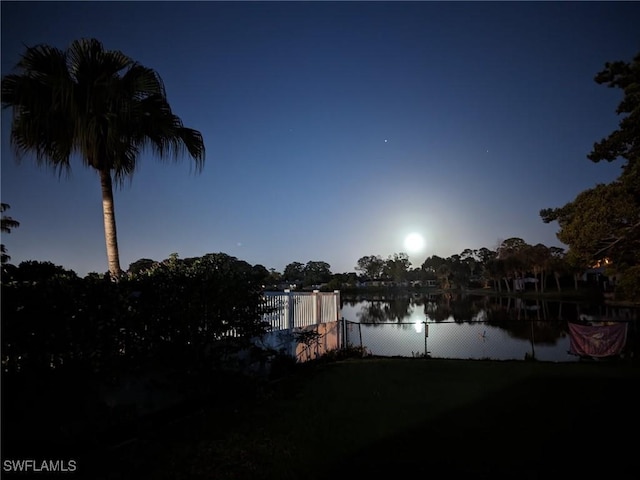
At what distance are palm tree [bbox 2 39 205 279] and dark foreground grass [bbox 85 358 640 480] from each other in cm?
292

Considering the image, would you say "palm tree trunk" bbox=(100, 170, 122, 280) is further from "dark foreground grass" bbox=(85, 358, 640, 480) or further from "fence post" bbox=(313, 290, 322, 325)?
"fence post" bbox=(313, 290, 322, 325)

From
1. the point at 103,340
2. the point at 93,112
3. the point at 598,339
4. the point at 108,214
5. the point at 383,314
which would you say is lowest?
the point at 383,314

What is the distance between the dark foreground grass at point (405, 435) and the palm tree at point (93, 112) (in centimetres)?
292

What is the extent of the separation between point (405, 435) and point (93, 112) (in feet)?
23.5

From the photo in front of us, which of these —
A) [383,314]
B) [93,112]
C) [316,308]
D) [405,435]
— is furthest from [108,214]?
[383,314]

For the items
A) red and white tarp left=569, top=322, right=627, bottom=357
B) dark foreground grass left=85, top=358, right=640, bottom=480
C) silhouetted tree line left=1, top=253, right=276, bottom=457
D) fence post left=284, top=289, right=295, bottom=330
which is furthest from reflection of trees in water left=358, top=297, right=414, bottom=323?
silhouetted tree line left=1, top=253, right=276, bottom=457

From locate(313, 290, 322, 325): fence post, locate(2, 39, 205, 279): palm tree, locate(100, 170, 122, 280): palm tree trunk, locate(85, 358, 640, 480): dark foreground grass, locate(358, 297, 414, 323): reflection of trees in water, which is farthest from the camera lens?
locate(358, 297, 414, 323): reflection of trees in water

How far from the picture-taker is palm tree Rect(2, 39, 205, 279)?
6.45 m

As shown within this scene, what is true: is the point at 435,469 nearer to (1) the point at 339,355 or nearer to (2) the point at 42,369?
(2) the point at 42,369

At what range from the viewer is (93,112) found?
6883mm

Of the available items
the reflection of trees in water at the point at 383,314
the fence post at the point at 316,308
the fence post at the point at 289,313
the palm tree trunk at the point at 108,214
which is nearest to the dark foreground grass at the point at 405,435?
the fence post at the point at 289,313

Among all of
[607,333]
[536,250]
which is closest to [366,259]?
[536,250]

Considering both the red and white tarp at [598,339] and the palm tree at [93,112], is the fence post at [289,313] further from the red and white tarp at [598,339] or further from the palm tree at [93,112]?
the red and white tarp at [598,339]

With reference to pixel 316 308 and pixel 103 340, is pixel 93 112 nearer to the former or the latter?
pixel 103 340
